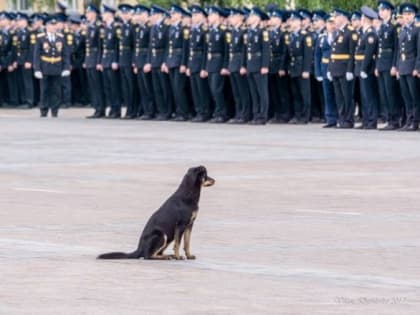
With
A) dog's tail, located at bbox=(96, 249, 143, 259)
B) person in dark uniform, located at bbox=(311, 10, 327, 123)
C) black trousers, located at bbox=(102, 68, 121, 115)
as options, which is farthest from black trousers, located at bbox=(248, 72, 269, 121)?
dog's tail, located at bbox=(96, 249, 143, 259)

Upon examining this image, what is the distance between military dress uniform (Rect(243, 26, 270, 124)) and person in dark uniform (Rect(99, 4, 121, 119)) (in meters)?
3.46

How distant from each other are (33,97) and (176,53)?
8.06 m

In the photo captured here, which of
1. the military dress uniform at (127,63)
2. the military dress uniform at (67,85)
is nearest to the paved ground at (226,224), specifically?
the military dress uniform at (127,63)

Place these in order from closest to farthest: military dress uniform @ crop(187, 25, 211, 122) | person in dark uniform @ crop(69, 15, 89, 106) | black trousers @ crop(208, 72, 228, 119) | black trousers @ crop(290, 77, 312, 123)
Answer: black trousers @ crop(290, 77, 312, 123) < black trousers @ crop(208, 72, 228, 119) < military dress uniform @ crop(187, 25, 211, 122) < person in dark uniform @ crop(69, 15, 89, 106)

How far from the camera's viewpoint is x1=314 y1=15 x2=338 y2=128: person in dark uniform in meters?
29.8

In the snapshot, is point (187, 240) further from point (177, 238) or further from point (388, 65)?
point (388, 65)

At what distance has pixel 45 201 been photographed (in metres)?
17.5

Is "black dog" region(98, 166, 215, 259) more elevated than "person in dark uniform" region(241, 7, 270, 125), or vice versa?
"person in dark uniform" region(241, 7, 270, 125)

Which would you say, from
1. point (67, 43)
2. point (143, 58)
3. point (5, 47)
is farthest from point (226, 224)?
point (5, 47)

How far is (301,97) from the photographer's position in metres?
31.4

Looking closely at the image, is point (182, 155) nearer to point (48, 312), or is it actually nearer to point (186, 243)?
point (186, 243)

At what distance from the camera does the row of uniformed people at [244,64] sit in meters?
29.3

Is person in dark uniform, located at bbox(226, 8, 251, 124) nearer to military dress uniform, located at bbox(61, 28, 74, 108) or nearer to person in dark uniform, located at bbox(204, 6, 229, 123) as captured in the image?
person in dark uniform, located at bbox(204, 6, 229, 123)

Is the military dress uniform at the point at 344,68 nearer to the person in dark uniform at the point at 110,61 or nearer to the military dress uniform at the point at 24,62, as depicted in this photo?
the person in dark uniform at the point at 110,61
